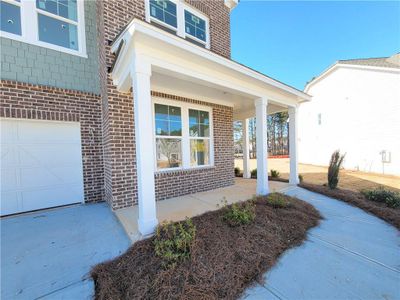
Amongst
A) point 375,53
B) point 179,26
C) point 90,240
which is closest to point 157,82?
point 179,26

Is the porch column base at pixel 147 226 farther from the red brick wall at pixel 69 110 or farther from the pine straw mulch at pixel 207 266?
the red brick wall at pixel 69 110

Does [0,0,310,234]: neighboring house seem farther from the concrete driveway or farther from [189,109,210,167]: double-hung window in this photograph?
the concrete driveway

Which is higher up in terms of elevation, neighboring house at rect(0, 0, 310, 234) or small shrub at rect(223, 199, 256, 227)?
neighboring house at rect(0, 0, 310, 234)

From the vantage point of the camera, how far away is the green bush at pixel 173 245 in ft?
7.32

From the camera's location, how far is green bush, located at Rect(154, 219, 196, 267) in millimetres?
2230

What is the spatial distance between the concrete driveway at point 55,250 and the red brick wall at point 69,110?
46.4 inches

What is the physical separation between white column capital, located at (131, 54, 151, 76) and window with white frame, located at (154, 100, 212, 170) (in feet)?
6.95

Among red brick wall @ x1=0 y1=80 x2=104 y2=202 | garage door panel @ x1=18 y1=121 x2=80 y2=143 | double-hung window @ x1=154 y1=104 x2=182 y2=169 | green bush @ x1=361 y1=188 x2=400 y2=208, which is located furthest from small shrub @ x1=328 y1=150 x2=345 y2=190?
garage door panel @ x1=18 y1=121 x2=80 y2=143

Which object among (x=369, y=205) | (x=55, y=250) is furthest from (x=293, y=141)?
(x=55, y=250)

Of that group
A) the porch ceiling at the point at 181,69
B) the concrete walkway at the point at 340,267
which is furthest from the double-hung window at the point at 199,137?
the concrete walkway at the point at 340,267

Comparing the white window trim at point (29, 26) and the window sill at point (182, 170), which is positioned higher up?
the white window trim at point (29, 26)

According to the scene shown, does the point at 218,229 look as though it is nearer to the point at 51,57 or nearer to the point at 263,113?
the point at 263,113

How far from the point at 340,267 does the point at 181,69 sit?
394cm

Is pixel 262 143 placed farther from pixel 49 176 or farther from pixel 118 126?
pixel 49 176
